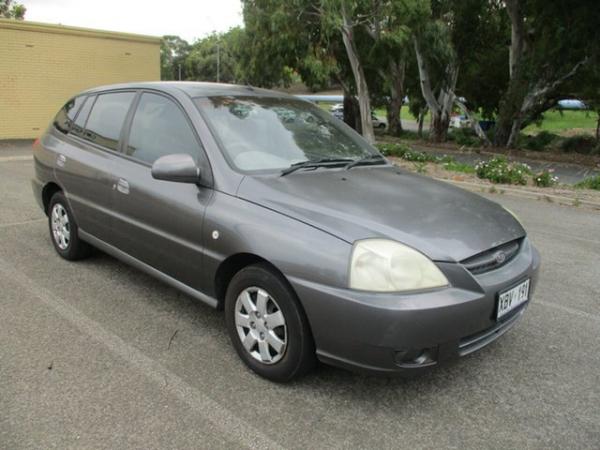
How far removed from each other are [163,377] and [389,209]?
1.57 m

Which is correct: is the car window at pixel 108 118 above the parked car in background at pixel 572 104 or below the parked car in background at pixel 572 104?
below

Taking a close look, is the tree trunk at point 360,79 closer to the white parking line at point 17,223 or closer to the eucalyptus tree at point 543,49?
the eucalyptus tree at point 543,49

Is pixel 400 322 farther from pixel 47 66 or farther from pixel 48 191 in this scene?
pixel 47 66

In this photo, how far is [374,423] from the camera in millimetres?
2705

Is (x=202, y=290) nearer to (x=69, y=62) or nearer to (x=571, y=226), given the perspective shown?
(x=571, y=226)

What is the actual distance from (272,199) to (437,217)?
0.91 metres

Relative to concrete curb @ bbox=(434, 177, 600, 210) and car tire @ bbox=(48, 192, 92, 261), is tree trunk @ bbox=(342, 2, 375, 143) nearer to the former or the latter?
concrete curb @ bbox=(434, 177, 600, 210)

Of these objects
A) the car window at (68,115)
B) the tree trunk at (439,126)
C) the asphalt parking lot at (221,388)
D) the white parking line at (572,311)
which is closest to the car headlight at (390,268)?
the asphalt parking lot at (221,388)

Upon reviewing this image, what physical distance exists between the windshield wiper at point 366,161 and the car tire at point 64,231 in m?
2.45

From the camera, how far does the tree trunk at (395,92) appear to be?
78.5 ft

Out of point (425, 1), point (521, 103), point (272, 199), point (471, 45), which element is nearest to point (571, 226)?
point (272, 199)

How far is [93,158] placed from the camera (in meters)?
4.31

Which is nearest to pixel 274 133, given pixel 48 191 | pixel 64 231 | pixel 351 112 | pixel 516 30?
pixel 64 231

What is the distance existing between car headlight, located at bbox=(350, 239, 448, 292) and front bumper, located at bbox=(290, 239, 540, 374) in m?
0.04
